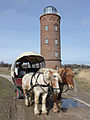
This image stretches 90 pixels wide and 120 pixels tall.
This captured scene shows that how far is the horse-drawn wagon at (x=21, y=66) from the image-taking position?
703cm

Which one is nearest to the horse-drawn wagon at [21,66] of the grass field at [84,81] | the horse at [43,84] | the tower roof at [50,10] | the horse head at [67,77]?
the horse at [43,84]

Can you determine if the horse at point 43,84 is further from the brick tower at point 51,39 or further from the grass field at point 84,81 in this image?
the brick tower at point 51,39

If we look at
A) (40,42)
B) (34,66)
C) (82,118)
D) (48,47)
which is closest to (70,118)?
(82,118)

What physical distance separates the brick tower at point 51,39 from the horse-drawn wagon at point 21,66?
16.6m

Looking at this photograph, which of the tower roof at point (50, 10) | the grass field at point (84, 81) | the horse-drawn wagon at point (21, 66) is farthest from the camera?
the tower roof at point (50, 10)

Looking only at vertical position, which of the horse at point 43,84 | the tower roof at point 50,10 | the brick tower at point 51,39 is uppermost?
the tower roof at point 50,10

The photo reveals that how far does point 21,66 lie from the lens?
8.80 metres

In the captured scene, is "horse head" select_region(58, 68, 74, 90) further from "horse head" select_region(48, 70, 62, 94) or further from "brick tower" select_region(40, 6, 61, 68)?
"brick tower" select_region(40, 6, 61, 68)

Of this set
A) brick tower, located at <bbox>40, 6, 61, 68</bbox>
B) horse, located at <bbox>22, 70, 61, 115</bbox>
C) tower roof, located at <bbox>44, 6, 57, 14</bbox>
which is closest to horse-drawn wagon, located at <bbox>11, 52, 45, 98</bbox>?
horse, located at <bbox>22, 70, 61, 115</bbox>

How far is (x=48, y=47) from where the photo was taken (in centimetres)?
2653

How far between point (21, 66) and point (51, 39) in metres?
18.5

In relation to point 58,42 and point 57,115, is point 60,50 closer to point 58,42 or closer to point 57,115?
point 58,42

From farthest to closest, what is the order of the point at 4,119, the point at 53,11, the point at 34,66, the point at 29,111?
the point at 53,11, the point at 34,66, the point at 29,111, the point at 4,119

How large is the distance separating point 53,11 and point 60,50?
9.04m
